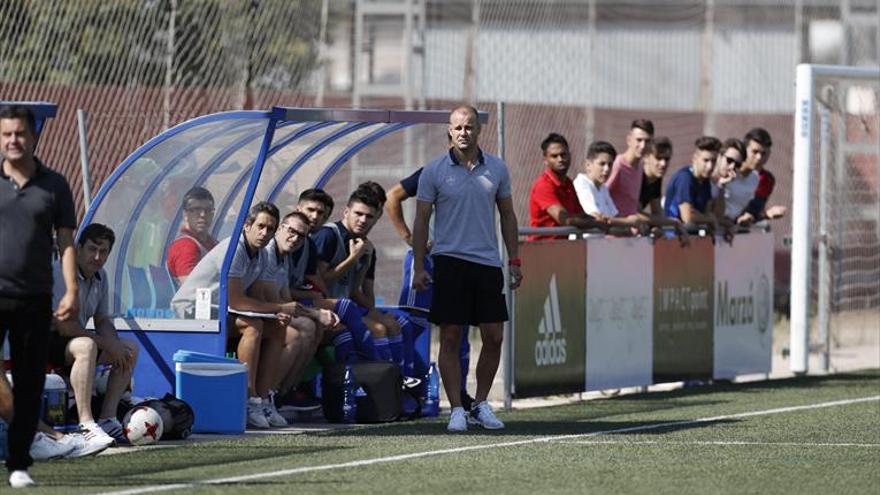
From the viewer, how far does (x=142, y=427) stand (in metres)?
11.8

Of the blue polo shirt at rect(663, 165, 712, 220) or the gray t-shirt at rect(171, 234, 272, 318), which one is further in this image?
the blue polo shirt at rect(663, 165, 712, 220)

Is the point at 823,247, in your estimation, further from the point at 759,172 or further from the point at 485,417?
the point at 485,417

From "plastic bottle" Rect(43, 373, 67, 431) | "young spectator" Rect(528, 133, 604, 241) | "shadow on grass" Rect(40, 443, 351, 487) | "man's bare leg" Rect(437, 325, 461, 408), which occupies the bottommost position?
"shadow on grass" Rect(40, 443, 351, 487)

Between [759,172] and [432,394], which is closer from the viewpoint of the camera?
[432,394]

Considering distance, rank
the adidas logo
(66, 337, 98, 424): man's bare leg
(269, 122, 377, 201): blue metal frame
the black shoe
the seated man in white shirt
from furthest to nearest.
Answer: the seated man in white shirt
the adidas logo
(269, 122, 377, 201): blue metal frame
the black shoe
(66, 337, 98, 424): man's bare leg

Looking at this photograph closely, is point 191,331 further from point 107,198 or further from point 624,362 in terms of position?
point 624,362

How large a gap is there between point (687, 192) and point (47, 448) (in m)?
7.77

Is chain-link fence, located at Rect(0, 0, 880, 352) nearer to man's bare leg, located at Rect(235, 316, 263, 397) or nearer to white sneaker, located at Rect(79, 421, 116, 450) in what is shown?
man's bare leg, located at Rect(235, 316, 263, 397)

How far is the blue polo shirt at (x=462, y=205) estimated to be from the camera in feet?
42.2

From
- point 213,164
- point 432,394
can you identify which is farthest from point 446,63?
point 213,164

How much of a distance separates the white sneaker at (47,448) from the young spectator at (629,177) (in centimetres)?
664

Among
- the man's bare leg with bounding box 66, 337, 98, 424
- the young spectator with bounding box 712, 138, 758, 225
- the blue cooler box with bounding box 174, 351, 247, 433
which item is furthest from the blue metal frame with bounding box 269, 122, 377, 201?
the young spectator with bounding box 712, 138, 758, 225

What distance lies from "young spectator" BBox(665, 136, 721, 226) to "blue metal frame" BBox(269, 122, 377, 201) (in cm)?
365

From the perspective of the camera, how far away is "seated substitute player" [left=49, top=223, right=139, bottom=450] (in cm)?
1156
